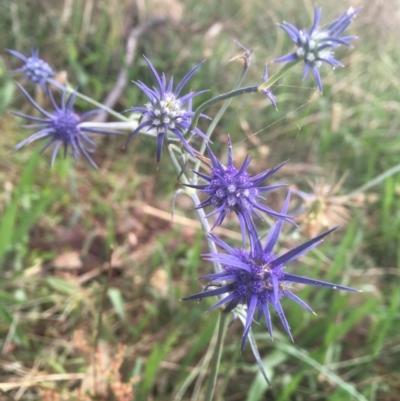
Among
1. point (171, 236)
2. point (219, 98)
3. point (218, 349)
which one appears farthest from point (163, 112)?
point (171, 236)

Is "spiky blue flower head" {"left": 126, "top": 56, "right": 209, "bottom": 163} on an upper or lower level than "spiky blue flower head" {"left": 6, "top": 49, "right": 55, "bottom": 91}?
lower

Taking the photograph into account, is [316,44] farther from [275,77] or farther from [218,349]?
[218,349]

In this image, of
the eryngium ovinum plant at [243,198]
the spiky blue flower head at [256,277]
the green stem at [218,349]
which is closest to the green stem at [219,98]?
the eryngium ovinum plant at [243,198]

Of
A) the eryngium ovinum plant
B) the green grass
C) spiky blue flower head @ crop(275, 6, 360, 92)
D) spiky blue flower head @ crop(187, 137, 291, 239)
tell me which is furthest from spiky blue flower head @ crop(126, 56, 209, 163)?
the green grass

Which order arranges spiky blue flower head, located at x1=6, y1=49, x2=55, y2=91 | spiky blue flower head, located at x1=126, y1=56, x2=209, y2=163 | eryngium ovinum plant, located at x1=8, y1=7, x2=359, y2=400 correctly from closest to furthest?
eryngium ovinum plant, located at x1=8, y1=7, x2=359, y2=400
spiky blue flower head, located at x1=126, y1=56, x2=209, y2=163
spiky blue flower head, located at x1=6, y1=49, x2=55, y2=91

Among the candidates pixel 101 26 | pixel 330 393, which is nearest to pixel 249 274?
pixel 330 393

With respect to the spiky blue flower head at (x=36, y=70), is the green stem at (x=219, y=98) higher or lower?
lower

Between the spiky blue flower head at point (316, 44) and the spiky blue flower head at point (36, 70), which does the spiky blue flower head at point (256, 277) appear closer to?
the spiky blue flower head at point (316, 44)

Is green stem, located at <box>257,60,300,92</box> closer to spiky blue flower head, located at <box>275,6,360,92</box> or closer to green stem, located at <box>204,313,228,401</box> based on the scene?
spiky blue flower head, located at <box>275,6,360,92</box>

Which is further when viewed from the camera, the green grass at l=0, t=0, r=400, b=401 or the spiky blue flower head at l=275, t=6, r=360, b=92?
the green grass at l=0, t=0, r=400, b=401
